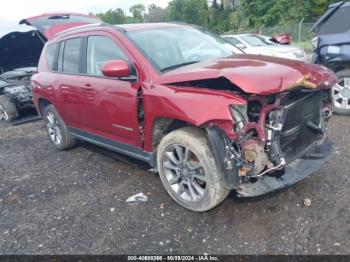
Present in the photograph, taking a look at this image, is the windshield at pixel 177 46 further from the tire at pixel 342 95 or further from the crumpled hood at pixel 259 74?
the tire at pixel 342 95

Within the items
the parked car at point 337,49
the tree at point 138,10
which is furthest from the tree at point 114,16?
the parked car at point 337,49

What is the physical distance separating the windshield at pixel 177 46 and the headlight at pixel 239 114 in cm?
110

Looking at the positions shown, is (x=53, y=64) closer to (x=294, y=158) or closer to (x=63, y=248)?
(x=63, y=248)

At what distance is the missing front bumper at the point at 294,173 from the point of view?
10.3 ft

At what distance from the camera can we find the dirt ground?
3074 mm

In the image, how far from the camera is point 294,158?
3.38m

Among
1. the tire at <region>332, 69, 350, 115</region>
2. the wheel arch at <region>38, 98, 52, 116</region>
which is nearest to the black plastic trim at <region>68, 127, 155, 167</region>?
the wheel arch at <region>38, 98, 52, 116</region>

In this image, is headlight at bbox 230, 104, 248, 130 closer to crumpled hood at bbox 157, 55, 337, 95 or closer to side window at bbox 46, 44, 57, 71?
crumpled hood at bbox 157, 55, 337, 95

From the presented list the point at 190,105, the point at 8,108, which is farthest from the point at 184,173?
the point at 8,108

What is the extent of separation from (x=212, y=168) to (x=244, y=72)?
0.90 meters

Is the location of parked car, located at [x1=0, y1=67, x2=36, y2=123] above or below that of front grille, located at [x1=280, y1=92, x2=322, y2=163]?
below

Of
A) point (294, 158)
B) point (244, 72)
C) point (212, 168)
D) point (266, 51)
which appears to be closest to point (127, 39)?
point (244, 72)

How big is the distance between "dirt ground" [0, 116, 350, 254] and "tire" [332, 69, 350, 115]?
5.24ft

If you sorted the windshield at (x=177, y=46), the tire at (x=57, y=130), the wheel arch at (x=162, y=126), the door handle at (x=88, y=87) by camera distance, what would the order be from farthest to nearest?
1. the tire at (x=57, y=130)
2. the door handle at (x=88, y=87)
3. the windshield at (x=177, y=46)
4. the wheel arch at (x=162, y=126)
